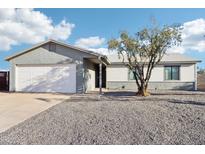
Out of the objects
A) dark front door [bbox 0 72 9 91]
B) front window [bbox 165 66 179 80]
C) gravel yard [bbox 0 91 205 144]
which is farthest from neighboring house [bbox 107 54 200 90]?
gravel yard [bbox 0 91 205 144]

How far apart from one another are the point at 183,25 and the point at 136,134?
10.7 m

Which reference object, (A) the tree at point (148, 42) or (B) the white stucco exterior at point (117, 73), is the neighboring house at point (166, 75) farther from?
(A) the tree at point (148, 42)

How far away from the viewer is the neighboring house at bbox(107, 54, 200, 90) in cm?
2180

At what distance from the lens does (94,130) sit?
577 centimetres

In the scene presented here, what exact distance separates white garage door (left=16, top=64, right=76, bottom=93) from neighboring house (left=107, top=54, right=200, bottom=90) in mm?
7059

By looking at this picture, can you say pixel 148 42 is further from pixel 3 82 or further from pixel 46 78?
pixel 3 82

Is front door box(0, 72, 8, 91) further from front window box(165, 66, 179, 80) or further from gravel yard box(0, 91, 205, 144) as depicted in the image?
front window box(165, 66, 179, 80)

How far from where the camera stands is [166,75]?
72.8 ft

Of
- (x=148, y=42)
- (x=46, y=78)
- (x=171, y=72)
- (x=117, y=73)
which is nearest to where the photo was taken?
(x=148, y=42)

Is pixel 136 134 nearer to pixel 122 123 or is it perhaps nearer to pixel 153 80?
pixel 122 123

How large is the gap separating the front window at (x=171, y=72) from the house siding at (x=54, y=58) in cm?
980

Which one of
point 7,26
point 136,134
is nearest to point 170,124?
point 136,134

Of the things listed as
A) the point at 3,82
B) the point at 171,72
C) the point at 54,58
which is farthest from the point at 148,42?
the point at 3,82

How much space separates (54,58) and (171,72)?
12426mm
